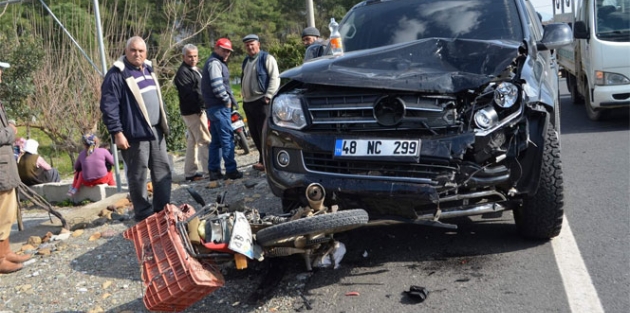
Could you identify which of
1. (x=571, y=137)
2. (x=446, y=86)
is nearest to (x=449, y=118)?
(x=446, y=86)

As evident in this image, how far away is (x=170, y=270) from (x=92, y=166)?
541 centimetres

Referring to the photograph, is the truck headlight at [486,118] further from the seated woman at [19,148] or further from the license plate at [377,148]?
the seated woman at [19,148]

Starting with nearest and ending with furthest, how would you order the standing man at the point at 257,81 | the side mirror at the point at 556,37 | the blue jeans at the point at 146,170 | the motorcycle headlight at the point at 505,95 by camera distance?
the motorcycle headlight at the point at 505,95, the side mirror at the point at 556,37, the blue jeans at the point at 146,170, the standing man at the point at 257,81

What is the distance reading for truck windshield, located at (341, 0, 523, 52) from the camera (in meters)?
5.44

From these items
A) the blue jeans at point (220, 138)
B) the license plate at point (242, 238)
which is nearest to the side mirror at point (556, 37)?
the license plate at point (242, 238)

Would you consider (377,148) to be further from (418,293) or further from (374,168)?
(418,293)

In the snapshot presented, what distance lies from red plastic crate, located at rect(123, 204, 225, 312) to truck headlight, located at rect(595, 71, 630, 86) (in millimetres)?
7525

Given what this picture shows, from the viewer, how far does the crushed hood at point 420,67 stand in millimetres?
4121

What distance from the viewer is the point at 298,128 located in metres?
4.40

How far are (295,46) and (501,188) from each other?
962cm

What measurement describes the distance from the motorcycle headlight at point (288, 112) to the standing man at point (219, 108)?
10.7ft

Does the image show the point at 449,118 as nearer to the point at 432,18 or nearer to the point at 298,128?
the point at 298,128

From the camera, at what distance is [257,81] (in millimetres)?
7973

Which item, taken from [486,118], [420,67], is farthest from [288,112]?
[486,118]
